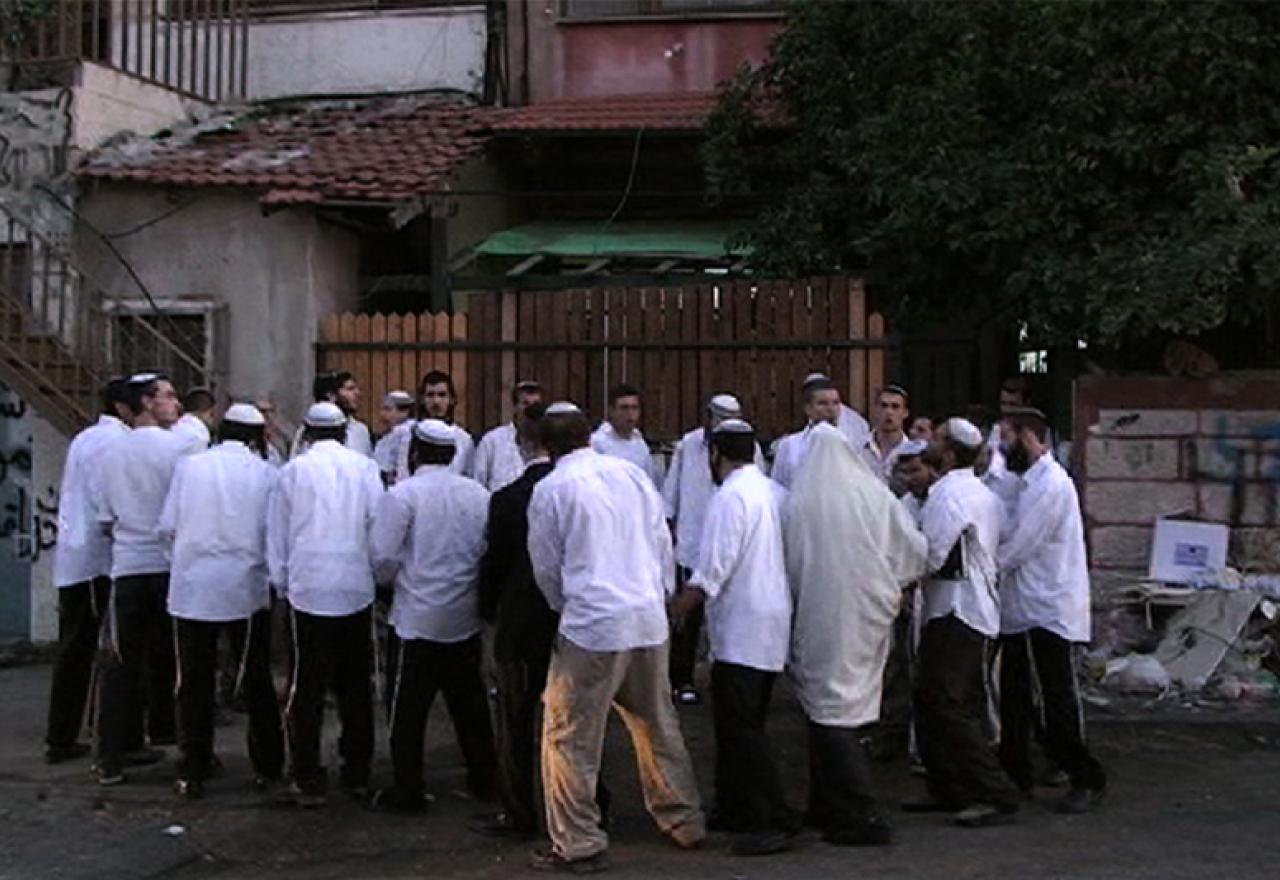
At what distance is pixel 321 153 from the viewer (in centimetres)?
1312

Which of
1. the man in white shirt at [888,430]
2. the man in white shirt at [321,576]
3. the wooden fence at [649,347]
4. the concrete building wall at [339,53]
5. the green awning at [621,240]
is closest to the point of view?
the man in white shirt at [321,576]

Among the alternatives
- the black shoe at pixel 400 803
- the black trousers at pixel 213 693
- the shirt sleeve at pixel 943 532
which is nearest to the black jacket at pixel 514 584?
the black shoe at pixel 400 803

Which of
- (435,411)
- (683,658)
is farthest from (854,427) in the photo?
(435,411)

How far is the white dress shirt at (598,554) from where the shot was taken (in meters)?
6.71

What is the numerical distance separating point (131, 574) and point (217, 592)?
0.71 meters

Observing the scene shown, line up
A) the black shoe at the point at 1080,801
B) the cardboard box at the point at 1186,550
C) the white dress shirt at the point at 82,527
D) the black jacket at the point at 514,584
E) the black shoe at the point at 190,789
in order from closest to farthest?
the black jacket at the point at 514,584 < the black shoe at the point at 1080,801 < the black shoe at the point at 190,789 < the white dress shirt at the point at 82,527 < the cardboard box at the point at 1186,550

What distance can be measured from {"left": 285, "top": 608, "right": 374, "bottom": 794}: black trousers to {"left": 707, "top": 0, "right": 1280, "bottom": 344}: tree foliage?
4.99 metres

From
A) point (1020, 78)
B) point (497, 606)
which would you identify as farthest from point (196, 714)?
point (1020, 78)

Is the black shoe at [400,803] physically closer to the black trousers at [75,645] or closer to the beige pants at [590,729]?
the beige pants at [590,729]

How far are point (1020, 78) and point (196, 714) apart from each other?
22.7 ft

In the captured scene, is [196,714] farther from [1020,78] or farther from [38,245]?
[1020,78]

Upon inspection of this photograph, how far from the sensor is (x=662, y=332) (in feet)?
38.7

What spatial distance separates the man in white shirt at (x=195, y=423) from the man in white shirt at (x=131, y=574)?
0.07 meters

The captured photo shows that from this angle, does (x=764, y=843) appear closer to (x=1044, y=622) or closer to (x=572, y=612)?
(x=572, y=612)
